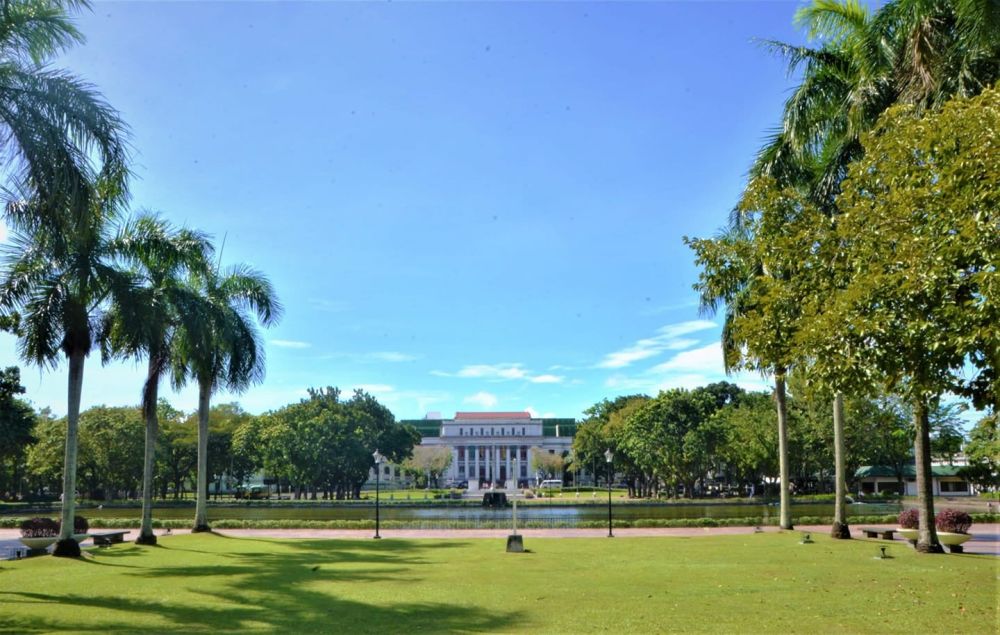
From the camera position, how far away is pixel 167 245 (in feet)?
72.6

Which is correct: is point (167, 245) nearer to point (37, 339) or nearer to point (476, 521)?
point (37, 339)

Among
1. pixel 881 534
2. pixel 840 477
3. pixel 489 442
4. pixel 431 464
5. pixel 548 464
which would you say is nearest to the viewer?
pixel 881 534

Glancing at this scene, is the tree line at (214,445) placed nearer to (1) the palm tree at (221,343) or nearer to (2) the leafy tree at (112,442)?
(2) the leafy tree at (112,442)

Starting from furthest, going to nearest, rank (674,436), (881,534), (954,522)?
(674,436) < (881,534) < (954,522)

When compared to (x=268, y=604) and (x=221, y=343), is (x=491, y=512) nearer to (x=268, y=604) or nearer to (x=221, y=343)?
(x=221, y=343)

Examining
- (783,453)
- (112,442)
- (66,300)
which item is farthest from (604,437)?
(66,300)

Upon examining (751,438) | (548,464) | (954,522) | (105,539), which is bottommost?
(548,464)

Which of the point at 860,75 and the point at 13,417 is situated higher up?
the point at 860,75

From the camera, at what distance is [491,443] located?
5817 inches

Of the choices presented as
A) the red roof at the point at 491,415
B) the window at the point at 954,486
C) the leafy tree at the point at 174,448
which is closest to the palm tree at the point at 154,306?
the leafy tree at the point at 174,448

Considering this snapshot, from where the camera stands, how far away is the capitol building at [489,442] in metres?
145

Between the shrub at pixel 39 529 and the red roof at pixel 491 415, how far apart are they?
459ft

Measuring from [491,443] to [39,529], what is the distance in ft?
422

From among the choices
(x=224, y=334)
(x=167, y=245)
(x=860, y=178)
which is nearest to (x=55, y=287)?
(x=167, y=245)
